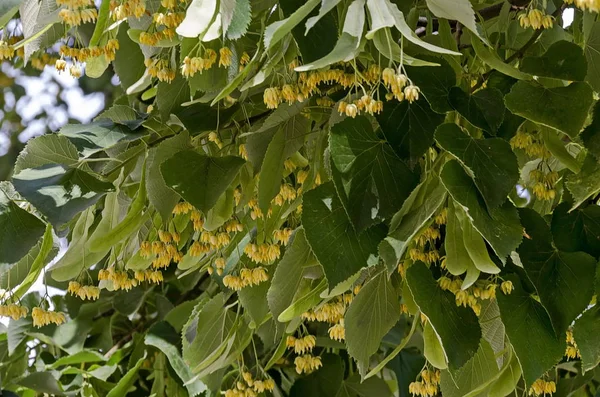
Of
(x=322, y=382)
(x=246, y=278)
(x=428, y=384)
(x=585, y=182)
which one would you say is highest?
(x=585, y=182)

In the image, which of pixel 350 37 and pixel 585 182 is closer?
pixel 350 37

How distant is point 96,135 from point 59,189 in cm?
9

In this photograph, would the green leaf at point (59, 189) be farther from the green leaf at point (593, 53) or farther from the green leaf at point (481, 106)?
the green leaf at point (593, 53)

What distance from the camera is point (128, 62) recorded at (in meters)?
0.89

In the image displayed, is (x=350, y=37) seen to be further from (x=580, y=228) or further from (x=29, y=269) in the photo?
(x=29, y=269)

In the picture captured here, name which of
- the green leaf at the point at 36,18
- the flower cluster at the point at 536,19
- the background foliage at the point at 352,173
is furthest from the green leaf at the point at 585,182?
the green leaf at the point at 36,18

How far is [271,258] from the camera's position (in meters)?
0.78

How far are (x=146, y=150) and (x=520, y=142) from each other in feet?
1.04

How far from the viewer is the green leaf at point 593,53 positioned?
678mm

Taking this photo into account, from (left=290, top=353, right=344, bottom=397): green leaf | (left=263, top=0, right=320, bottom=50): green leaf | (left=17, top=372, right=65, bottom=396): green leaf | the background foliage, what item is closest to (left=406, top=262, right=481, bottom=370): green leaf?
the background foliage

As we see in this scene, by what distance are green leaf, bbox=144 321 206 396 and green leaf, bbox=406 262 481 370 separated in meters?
0.48

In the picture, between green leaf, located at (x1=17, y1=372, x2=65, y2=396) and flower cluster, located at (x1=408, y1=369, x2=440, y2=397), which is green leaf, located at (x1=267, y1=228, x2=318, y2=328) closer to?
flower cluster, located at (x1=408, y1=369, x2=440, y2=397)

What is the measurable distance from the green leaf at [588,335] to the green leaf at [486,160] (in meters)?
0.14

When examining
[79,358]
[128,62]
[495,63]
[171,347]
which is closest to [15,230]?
[128,62]
